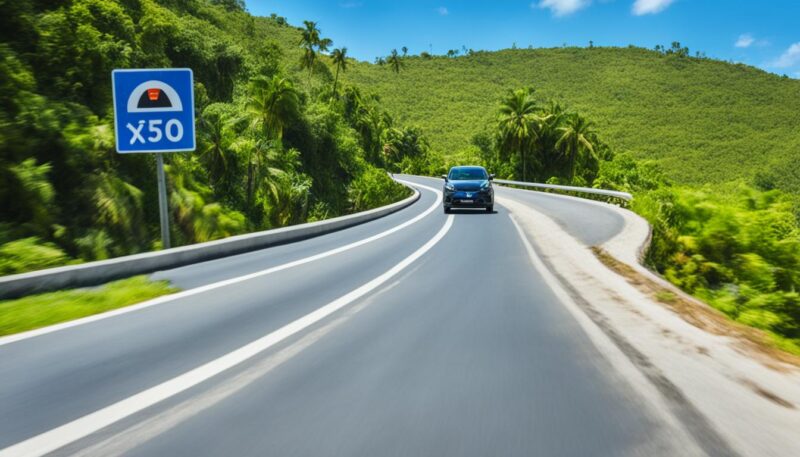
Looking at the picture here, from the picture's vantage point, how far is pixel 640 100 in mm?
149000

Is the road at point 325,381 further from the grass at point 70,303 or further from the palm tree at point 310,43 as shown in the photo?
the palm tree at point 310,43

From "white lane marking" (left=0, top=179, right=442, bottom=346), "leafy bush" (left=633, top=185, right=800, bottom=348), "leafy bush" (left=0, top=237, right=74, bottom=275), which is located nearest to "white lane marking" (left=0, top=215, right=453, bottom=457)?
"white lane marking" (left=0, top=179, right=442, bottom=346)

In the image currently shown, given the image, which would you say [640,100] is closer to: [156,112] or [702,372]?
[156,112]

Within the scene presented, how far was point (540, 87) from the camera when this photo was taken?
16000cm

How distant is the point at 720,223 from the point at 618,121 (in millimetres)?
127672

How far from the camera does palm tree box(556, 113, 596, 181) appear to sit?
73.1 m

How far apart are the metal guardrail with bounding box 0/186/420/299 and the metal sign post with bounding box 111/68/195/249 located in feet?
3.33

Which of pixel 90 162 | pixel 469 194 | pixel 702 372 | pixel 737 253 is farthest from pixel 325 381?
pixel 469 194

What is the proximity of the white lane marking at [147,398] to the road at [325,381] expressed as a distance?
0.01 metres

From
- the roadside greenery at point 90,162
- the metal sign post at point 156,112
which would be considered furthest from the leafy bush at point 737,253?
the roadside greenery at point 90,162

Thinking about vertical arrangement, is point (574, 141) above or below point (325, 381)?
above

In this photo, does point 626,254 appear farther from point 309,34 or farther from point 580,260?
point 309,34

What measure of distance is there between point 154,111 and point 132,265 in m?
2.77

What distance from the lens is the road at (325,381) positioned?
3018mm
